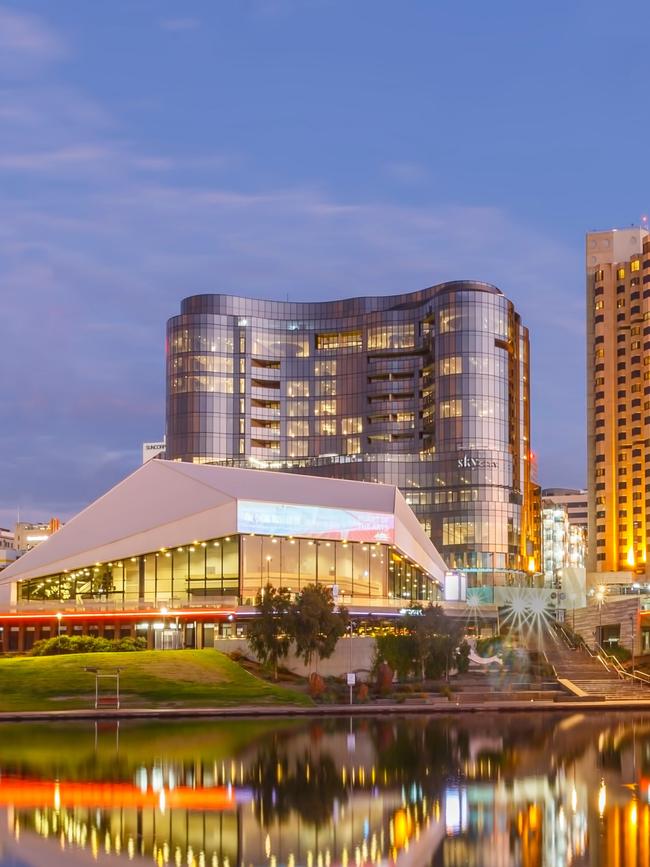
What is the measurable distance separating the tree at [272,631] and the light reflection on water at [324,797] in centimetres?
2487

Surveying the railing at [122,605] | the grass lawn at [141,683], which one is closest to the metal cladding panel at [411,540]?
the railing at [122,605]

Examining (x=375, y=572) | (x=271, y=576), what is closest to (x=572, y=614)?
(x=375, y=572)

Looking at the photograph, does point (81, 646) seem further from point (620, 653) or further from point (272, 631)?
point (620, 653)

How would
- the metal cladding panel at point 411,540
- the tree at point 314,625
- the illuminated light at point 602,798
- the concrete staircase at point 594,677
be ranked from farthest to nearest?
1. the metal cladding panel at point 411,540
2. the tree at point 314,625
3. the concrete staircase at point 594,677
4. the illuminated light at point 602,798

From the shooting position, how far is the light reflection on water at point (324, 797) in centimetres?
3809

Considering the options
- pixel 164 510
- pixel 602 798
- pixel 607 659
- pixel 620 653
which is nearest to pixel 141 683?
pixel 164 510

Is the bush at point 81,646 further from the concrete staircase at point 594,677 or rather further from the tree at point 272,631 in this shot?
the concrete staircase at point 594,677

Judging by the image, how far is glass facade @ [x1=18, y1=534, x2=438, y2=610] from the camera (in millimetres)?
118375

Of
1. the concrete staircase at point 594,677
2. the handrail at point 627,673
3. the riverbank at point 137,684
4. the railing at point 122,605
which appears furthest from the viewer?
the railing at point 122,605

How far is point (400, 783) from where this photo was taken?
5050 centimetres

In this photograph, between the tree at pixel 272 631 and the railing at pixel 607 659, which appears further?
the railing at pixel 607 659

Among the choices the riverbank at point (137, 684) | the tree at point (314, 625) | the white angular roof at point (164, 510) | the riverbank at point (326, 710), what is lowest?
the riverbank at point (326, 710)

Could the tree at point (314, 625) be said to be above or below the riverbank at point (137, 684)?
above

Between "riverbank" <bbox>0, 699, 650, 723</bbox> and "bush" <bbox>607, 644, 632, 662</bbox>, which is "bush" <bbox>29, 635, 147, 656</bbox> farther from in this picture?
"bush" <bbox>607, 644, 632, 662</bbox>
